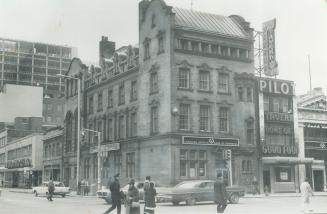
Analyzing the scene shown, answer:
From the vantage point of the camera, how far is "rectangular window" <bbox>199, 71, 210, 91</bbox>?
163 feet

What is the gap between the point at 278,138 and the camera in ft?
181

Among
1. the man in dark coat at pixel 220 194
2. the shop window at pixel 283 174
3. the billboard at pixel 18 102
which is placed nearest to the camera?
the man in dark coat at pixel 220 194

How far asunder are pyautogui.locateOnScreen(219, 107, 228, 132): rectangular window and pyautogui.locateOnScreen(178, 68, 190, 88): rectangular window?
4.43 metres

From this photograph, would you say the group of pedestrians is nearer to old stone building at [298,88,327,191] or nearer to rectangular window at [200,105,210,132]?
rectangular window at [200,105,210,132]

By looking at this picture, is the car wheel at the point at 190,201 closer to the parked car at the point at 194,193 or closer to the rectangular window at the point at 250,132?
the parked car at the point at 194,193

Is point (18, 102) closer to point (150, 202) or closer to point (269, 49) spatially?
point (269, 49)

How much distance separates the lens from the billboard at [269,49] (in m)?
51.4

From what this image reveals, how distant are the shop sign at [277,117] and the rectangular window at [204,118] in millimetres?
8186

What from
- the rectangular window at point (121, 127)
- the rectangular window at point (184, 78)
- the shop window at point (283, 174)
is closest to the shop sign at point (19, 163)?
the rectangular window at point (121, 127)

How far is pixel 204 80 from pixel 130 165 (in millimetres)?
11638

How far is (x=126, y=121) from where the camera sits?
5512cm

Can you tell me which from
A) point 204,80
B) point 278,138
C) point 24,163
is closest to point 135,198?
point 204,80

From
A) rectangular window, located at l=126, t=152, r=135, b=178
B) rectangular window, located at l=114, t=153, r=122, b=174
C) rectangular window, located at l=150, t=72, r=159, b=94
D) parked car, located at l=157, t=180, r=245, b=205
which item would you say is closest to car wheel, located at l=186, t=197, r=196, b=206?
parked car, located at l=157, t=180, r=245, b=205

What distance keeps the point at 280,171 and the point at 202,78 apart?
1349cm
